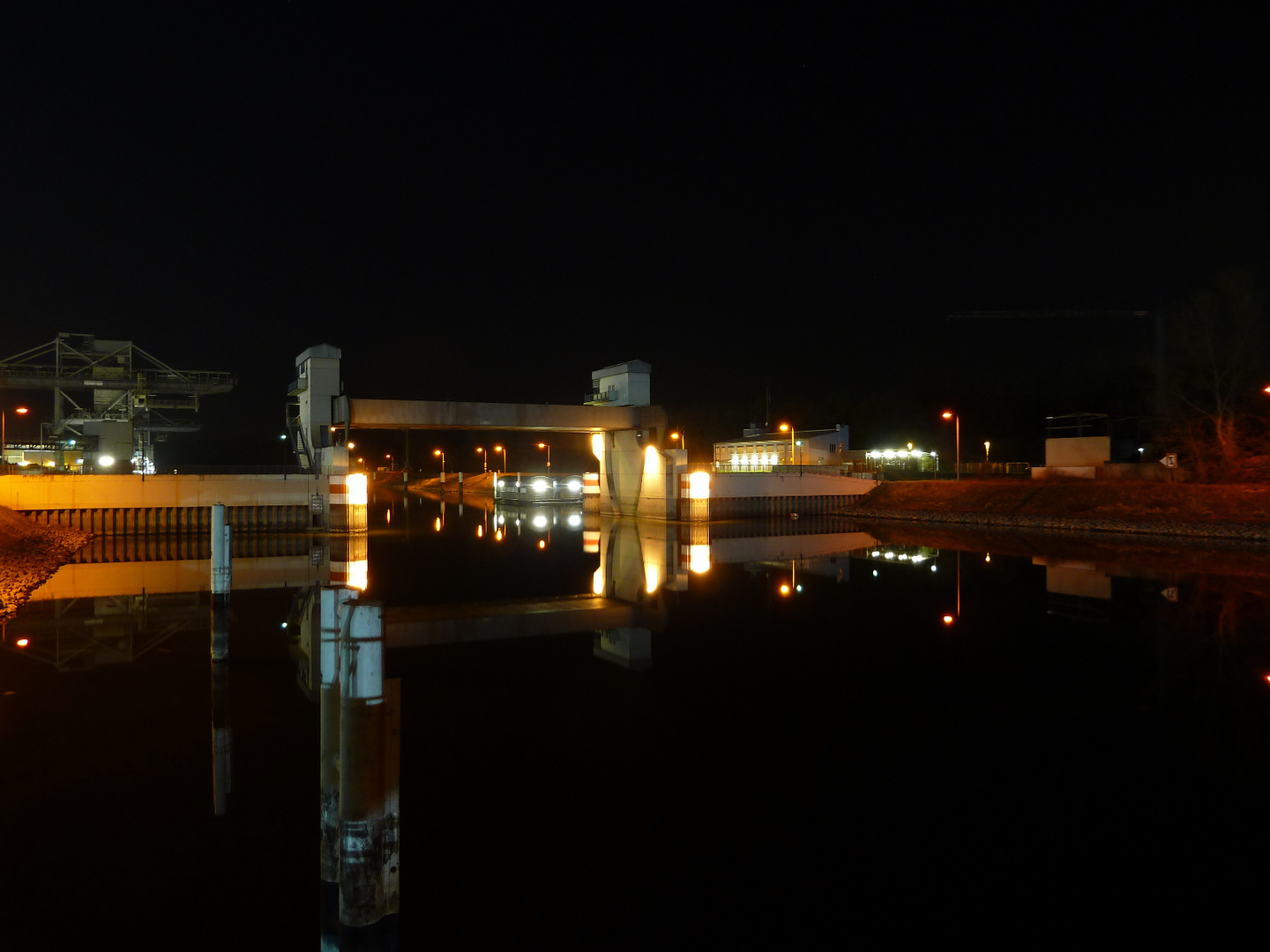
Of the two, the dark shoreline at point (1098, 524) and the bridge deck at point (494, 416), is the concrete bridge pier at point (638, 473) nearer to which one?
the bridge deck at point (494, 416)

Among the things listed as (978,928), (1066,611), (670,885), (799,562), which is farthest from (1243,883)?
(799,562)

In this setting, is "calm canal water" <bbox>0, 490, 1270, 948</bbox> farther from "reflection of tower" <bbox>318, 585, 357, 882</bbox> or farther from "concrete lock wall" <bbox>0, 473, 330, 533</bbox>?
"concrete lock wall" <bbox>0, 473, 330, 533</bbox>

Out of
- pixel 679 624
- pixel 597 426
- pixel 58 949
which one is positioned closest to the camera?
pixel 58 949

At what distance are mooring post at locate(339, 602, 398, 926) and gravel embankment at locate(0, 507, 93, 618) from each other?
1256 cm

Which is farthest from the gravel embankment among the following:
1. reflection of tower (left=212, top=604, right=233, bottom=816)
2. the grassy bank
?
the grassy bank

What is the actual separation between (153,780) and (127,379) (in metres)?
40.2

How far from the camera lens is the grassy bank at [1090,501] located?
28719 mm


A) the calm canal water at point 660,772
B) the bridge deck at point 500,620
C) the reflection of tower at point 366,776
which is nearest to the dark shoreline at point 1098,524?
the calm canal water at point 660,772

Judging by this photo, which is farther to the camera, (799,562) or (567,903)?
(799,562)

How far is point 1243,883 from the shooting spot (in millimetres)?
4676

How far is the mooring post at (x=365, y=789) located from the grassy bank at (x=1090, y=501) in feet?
107

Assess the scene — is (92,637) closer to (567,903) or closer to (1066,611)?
(567,903)

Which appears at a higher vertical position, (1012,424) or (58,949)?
(1012,424)

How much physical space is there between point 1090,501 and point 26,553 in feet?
124
